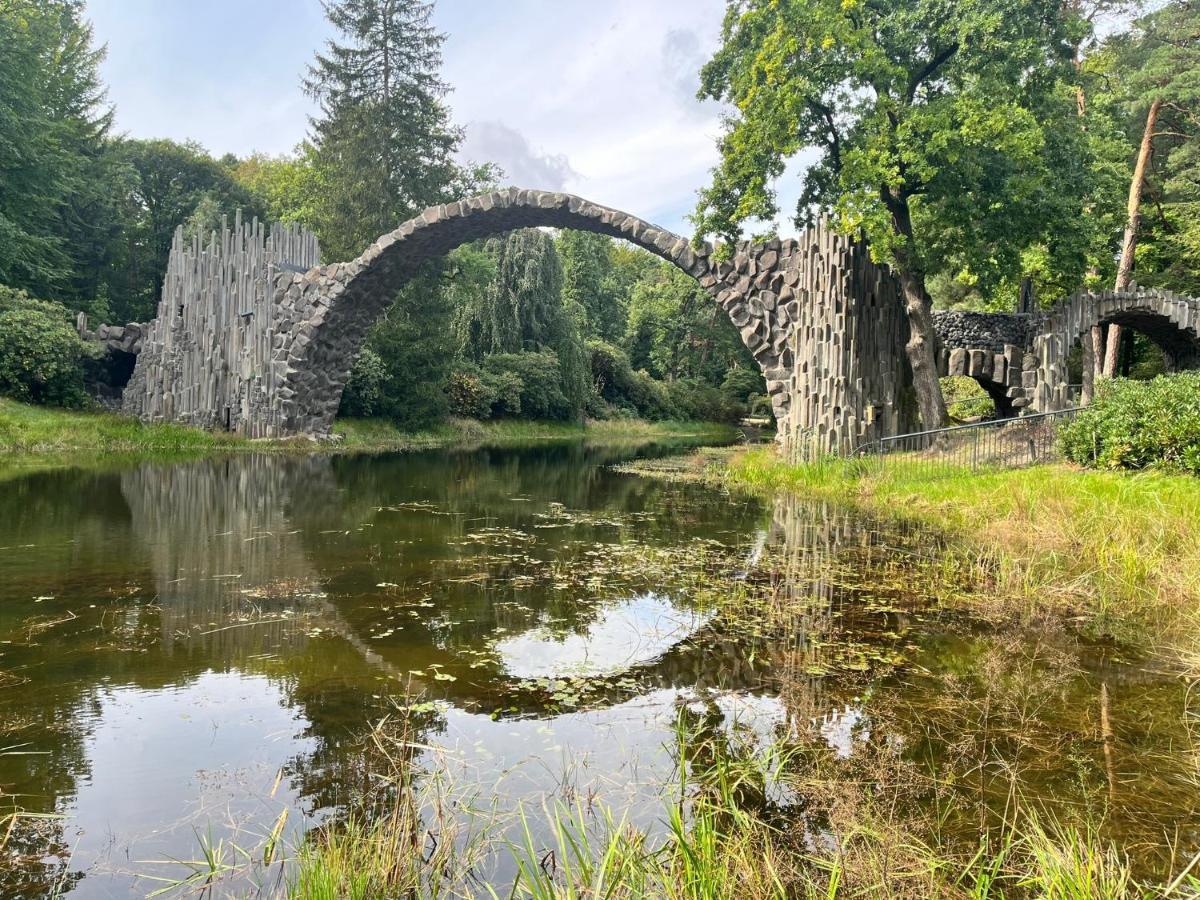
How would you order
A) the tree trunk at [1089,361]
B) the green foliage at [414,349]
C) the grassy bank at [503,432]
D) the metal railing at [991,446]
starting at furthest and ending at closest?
the green foliage at [414,349] < the grassy bank at [503,432] < the tree trunk at [1089,361] < the metal railing at [991,446]

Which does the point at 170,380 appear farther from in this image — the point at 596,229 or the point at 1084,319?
the point at 1084,319

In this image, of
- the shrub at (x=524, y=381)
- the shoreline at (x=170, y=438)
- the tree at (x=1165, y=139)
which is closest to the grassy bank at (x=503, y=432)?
the shoreline at (x=170, y=438)

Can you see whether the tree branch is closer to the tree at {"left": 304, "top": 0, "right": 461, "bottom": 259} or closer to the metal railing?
the metal railing

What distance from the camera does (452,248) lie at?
20781 millimetres

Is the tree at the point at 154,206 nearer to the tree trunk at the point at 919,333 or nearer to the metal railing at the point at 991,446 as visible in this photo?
the tree trunk at the point at 919,333

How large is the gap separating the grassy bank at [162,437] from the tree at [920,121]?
1361cm

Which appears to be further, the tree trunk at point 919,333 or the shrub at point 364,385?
the shrub at point 364,385

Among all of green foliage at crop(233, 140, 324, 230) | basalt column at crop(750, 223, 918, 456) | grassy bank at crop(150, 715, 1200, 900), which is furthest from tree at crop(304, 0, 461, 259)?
grassy bank at crop(150, 715, 1200, 900)

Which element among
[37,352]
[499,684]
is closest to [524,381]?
[37,352]

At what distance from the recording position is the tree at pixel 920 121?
1166cm

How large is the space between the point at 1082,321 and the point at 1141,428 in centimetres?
1057

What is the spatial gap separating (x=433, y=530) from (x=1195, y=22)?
2353 cm

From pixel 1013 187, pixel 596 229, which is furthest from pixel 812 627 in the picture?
pixel 596 229

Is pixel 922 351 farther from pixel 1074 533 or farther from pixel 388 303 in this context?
pixel 388 303
